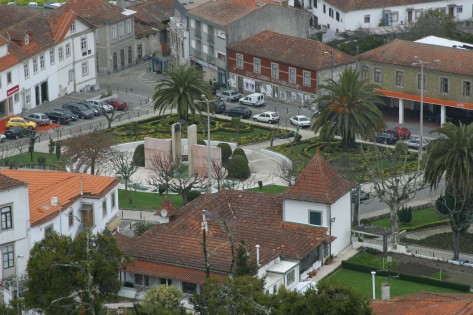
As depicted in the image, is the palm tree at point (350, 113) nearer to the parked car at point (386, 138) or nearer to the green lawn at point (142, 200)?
the parked car at point (386, 138)

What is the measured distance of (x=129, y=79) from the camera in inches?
6319

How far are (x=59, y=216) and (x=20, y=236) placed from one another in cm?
387

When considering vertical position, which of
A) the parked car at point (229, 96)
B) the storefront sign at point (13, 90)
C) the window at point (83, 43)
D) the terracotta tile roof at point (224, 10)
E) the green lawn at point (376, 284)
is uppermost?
the terracotta tile roof at point (224, 10)

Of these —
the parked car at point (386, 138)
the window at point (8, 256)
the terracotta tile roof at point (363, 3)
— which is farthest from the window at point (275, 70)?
the window at point (8, 256)

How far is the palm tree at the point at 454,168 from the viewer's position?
349 ft

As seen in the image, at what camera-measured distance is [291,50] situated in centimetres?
14812

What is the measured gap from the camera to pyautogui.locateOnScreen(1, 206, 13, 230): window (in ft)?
317

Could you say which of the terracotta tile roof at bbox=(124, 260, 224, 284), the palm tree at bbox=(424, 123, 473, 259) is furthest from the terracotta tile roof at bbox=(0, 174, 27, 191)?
the palm tree at bbox=(424, 123, 473, 259)

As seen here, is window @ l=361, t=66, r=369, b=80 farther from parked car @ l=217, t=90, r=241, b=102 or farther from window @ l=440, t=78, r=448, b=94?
parked car @ l=217, t=90, r=241, b=102

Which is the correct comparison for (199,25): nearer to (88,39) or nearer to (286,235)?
(88,39)

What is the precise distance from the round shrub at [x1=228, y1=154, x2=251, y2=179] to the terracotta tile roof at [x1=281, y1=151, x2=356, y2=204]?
18831 millimetres

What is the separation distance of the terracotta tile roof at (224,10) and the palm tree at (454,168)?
1880 inches

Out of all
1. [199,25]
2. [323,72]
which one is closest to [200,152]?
[323,72]

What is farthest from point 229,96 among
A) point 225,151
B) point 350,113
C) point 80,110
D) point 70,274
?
point 70,274
